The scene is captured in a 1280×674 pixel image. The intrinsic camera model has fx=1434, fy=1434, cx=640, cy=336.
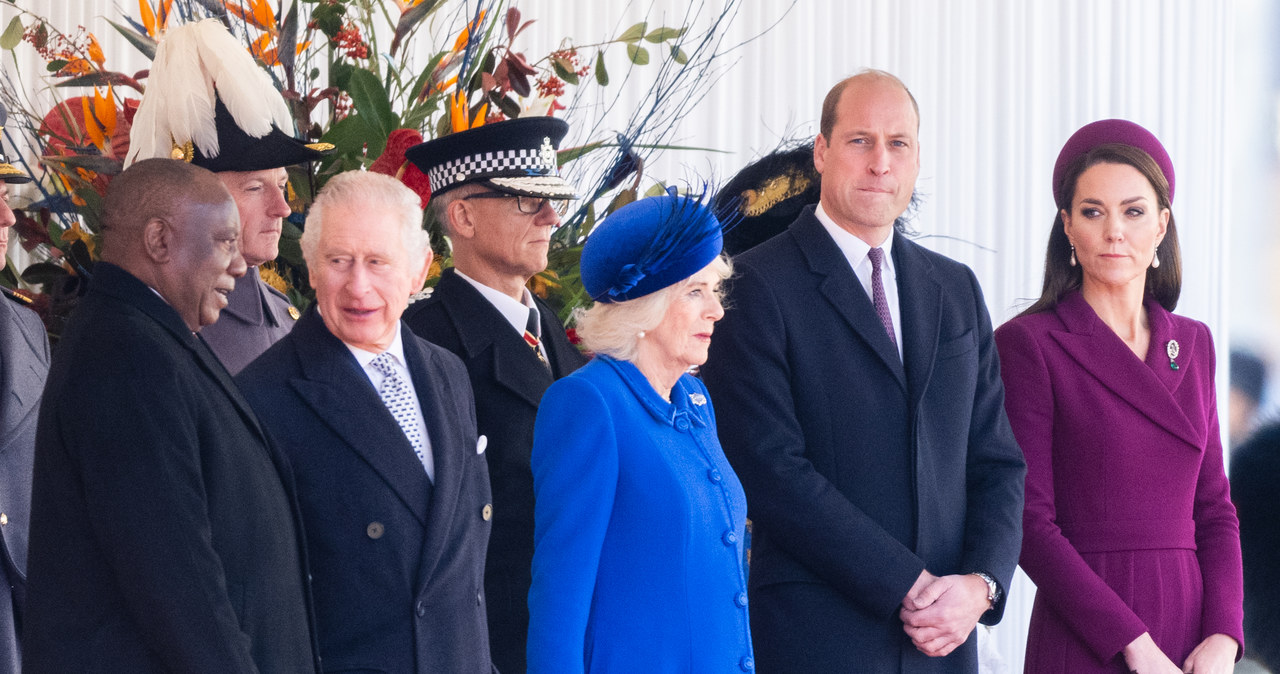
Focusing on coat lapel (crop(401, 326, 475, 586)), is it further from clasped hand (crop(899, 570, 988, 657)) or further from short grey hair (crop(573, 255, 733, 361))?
clasped hand (crop(899, 570, 988, 657))

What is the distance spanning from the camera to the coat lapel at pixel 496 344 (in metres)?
2.41

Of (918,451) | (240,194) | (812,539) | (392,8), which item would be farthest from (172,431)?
(392,8)

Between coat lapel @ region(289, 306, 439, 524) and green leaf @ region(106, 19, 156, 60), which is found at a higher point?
green leaf @ region(106, 19, 156, 60)

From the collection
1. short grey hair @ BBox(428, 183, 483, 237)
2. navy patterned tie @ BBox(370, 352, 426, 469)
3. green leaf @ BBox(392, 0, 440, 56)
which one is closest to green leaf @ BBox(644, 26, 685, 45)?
green leaf @ BBox(392, 0, 440, 56)

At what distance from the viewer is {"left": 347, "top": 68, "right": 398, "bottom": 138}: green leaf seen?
8.66ft

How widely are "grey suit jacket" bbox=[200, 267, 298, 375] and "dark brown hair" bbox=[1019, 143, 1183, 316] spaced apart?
1531 mm

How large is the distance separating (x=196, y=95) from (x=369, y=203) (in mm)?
519

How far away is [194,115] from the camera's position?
244cm

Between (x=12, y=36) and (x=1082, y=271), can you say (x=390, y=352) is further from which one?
(x=1082, y=271)

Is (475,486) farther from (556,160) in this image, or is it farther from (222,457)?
(556,160)

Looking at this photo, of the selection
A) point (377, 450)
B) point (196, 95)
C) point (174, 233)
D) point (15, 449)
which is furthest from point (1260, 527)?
point (174, 233)

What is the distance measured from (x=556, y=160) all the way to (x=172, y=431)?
1156 mm

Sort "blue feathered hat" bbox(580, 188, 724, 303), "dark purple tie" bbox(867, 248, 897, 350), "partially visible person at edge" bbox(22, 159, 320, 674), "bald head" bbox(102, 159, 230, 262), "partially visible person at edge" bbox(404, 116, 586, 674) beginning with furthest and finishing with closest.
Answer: "dark purple tie" bbox(867, 248, 897, 350), "partially visible person at edge" bbox(404, 116, 586, 674), "blue feathered hat" bbox(580, 188, 724, 303), "bald head" bbox(102, 159, 230, 262), "partially visible person at edge" bbox(22, 159, 320, 674)

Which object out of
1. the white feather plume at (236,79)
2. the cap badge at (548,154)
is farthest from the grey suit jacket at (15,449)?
the cap badge at (548,154)
